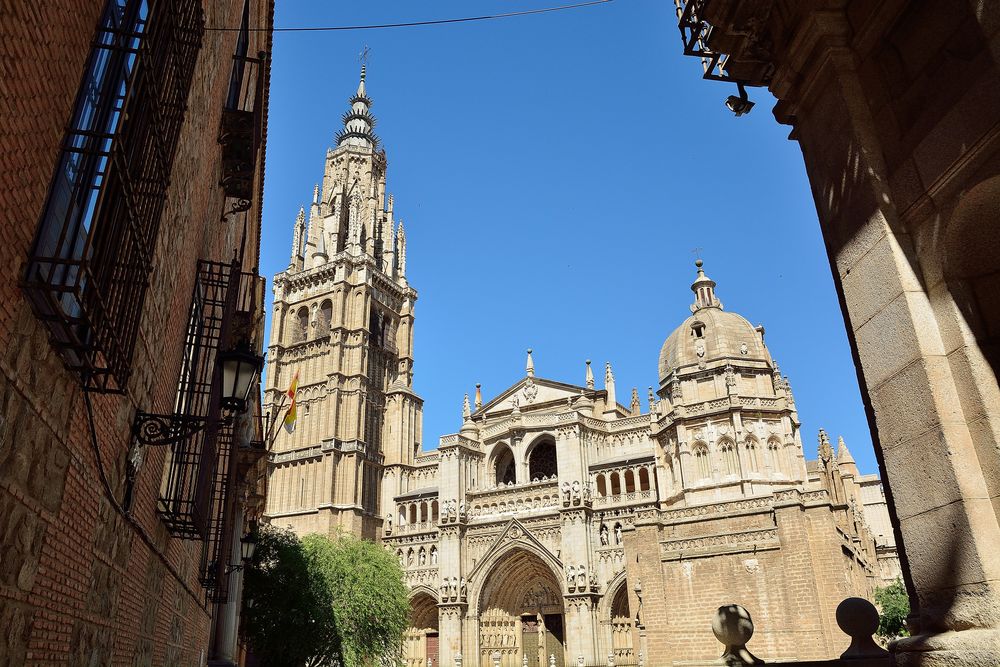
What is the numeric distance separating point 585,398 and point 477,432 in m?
7.75

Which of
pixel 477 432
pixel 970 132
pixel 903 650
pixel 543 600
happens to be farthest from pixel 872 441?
pixel 477 432

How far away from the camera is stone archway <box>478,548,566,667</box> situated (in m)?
40.7

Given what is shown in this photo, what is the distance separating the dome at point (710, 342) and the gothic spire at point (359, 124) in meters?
42.6

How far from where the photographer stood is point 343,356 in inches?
2137

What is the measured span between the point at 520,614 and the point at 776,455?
18.2 metres

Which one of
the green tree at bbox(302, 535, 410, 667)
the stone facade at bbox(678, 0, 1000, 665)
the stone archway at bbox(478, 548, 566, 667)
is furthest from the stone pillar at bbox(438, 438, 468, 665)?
the stone facade at bbox(678, 0, 1000, 665)

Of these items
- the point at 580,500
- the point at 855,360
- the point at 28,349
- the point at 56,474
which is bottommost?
the point at 56,474

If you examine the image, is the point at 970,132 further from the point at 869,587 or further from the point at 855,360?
the point at 869,587

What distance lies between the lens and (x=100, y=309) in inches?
152

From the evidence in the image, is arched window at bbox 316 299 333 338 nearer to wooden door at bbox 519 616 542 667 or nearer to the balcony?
wooden door at bbox 519 616 542 667

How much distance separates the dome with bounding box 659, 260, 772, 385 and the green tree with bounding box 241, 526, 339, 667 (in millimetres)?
21265

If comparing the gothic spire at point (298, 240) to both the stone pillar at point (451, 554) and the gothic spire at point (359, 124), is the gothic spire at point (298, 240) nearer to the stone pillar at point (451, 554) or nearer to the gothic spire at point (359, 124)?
the gothic spire at point (359, 124)

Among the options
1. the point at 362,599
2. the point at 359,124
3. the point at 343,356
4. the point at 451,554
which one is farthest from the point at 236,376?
the point at 359,124

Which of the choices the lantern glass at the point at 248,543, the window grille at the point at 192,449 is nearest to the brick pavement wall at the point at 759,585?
the lantern glass at the point at 248,543
